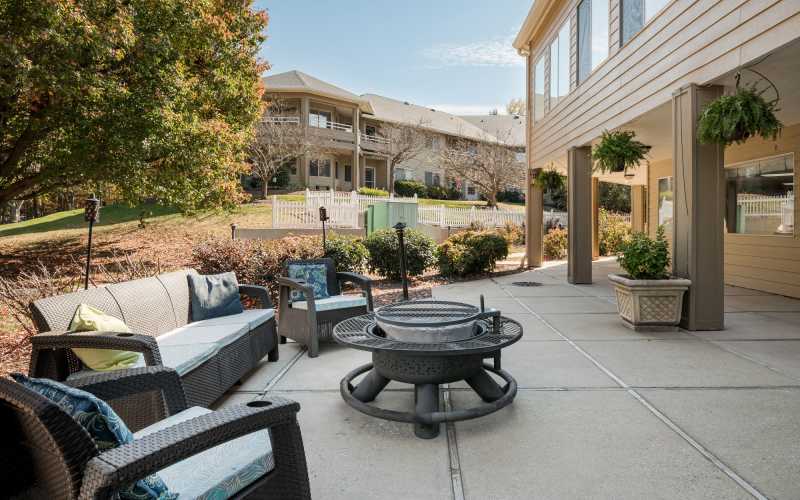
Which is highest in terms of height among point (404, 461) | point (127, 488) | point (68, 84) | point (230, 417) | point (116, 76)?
point (116, 76)

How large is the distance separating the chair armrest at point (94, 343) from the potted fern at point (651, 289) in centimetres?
476

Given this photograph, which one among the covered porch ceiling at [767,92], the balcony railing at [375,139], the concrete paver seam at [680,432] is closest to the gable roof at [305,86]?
the balcony railing at [375,139]

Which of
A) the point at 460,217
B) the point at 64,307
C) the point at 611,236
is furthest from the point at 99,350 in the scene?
the point at 460,217

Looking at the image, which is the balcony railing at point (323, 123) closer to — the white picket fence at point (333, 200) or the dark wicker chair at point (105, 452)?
the white picket fence at point (333, 200)

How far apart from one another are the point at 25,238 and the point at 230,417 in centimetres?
1817

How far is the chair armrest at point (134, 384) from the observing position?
1.90m

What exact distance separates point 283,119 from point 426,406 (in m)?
23.1

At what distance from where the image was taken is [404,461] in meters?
2.47

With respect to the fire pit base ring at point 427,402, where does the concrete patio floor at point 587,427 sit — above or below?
below

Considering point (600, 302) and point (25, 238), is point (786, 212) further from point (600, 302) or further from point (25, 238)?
point (25, 238)

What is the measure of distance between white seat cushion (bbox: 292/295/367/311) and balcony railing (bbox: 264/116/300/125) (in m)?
19.5

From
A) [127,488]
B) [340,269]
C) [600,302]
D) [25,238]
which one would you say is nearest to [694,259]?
[600,302]

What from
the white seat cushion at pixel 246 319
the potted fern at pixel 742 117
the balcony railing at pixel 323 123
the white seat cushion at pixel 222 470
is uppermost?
the balcony railing at pixel 323 123

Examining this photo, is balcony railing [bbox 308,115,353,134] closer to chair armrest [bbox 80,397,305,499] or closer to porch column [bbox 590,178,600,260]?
porch column [bbox 590,178,600,260]
